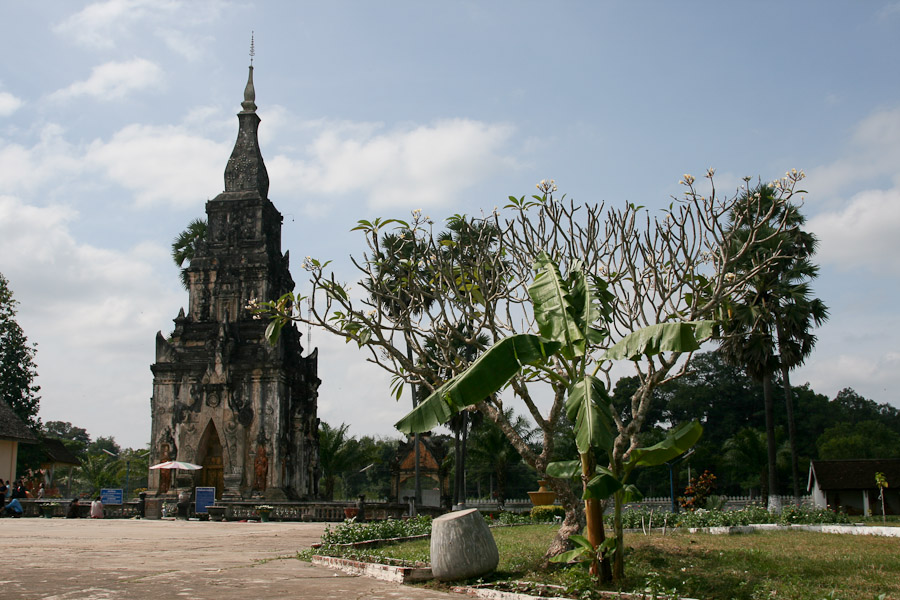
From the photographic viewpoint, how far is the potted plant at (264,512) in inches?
1052

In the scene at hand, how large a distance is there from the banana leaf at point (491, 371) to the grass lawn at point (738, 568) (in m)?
2.04

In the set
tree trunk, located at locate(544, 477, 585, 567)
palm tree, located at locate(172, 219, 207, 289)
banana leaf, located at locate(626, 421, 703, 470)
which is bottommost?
tree trunk, located at locate(544, 477, 585, 567)

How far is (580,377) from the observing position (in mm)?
8211

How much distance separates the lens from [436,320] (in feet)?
42.7

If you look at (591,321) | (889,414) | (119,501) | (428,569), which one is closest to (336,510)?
(119,501)

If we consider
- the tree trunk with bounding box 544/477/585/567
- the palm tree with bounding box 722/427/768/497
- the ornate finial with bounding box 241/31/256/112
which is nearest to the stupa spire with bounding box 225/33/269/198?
the ornate finial with bounding box 241/31/256/112

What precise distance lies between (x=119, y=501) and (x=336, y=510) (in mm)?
10045

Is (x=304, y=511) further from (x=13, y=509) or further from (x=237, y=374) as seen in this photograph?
(x=237, y=374)

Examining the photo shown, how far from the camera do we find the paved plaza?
7578 millimetres

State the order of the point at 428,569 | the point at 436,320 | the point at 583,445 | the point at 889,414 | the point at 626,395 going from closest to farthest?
the point at 583,445, the point at 428,569, the point at 436,320, the point at 626,395, the point at 889,414

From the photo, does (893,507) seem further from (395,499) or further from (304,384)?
(304,384)

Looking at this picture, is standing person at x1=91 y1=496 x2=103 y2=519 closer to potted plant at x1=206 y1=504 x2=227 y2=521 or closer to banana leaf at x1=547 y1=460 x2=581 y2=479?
potted plant at x1=206 y1=504 x2=227 y2=521

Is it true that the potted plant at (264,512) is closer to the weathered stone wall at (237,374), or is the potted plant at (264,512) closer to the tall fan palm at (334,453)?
the weathered stone wall at (237,374)

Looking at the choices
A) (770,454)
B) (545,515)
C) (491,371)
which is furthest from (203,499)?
(491,371)
